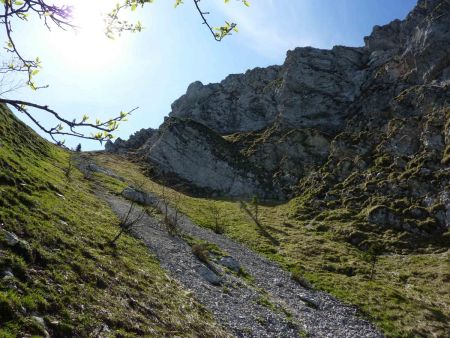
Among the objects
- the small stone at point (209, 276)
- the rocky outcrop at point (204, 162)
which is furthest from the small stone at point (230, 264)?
the rocky outcrop at point (204, 162)

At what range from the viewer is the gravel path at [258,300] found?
24453 millimetres

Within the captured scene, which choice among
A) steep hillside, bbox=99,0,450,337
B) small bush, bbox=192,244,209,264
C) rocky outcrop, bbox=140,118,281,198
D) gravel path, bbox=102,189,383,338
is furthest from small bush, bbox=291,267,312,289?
rocky outcrop, bbox=140,118,281,198

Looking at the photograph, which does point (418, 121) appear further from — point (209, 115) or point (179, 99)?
point (179, 99)

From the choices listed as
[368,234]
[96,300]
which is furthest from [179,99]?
[96,300]

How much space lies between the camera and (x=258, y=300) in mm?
28828

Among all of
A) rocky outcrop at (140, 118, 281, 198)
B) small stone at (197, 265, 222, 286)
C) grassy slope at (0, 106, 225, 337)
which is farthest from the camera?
rocky outcrop at (140, 118, 281, 198)

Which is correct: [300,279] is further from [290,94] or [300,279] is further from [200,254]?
[290,94]

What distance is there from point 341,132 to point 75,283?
337 feet

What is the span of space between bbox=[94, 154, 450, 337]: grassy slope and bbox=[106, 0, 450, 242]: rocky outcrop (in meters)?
8.44

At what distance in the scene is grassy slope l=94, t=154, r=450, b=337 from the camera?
34.0m

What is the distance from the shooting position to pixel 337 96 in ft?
408

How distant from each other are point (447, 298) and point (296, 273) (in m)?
14.6

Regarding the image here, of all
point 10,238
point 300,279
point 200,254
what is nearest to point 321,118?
point 300,279

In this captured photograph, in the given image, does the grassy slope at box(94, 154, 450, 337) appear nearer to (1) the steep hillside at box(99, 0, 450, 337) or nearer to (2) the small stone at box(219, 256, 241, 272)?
(1) the steep hillside at box(99, 0, 450, 337)
